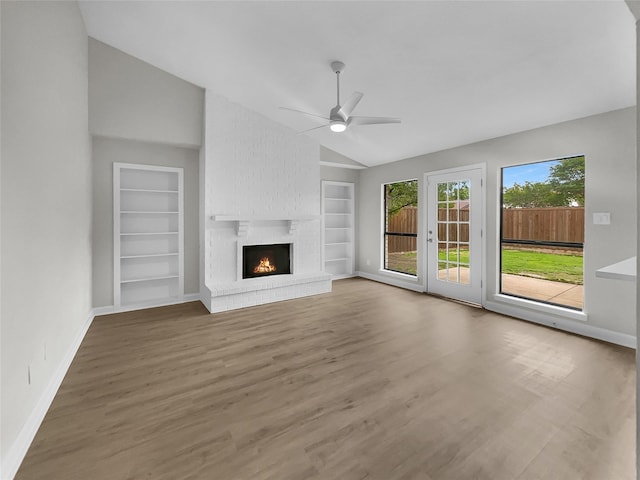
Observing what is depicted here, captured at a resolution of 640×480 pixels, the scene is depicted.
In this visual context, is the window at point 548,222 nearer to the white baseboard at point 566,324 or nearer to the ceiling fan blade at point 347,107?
the white baseboard at point 566,324

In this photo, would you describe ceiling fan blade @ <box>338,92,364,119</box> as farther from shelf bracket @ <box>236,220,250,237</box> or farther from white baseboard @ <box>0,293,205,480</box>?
white baseboard @ <box>0,293,205,480</box>

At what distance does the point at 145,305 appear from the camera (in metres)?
4.36

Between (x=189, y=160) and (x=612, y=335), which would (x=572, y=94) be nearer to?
(x=612, y=335)

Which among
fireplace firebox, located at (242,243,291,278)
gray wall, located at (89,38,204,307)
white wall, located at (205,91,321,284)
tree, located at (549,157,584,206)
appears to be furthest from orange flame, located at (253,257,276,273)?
tree, located at (549,157,584,206)

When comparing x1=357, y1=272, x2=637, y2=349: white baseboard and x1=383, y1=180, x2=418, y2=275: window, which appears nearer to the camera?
x1=357, y1=272, x2=637, y2=349: white baseboard

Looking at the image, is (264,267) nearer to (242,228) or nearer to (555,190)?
(242,228)

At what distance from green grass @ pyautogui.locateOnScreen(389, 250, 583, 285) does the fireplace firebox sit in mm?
2376

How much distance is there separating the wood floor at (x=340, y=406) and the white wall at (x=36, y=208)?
0.28 m

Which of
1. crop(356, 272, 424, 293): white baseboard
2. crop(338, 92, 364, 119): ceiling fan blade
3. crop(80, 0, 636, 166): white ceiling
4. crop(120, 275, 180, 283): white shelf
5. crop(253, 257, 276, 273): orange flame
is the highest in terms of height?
crop(80, 0, 636, 166): white ceiling

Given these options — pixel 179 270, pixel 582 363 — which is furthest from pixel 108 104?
pixel 582 363

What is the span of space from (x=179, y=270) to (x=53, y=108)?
2.86m

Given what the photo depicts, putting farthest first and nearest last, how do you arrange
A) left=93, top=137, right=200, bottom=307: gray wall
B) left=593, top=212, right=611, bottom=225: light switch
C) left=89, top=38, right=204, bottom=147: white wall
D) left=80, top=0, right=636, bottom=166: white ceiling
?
left=93, top=137, right=200, bottom=307: gray wall, left=89, top=38, right=204, bottom=147: white wall, left=593, top=212, right=611, bottom=225: light switch, left=80, top=0, right=636, bottom=166: white ceiling

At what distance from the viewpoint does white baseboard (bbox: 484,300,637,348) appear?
3.03m

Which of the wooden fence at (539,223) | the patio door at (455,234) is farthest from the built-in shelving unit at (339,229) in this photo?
the wooden fence at (539,223)
